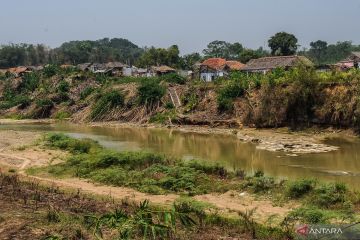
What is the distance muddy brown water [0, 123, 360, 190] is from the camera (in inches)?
979

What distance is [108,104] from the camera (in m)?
57.3

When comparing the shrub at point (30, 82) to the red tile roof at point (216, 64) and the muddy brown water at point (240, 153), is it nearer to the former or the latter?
the red tile roof at point (216, 64)

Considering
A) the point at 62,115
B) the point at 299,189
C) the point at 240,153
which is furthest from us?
the point at 62,115

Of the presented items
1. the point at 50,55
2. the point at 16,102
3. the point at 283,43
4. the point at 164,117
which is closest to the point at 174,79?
the point at 164,117

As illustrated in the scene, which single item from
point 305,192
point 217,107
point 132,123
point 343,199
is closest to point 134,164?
point 305,192

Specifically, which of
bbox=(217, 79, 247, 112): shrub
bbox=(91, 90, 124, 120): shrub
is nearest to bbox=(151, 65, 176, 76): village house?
bbox=(91, 90, 124, 120): shrub

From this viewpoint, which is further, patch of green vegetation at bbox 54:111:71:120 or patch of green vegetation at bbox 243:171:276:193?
patch of green vegetation at bbox 54:111:71:120

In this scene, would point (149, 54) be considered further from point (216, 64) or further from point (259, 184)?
point (259, 184)

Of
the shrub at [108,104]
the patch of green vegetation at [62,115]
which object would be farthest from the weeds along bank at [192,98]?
the patch of green vegetation at [62,115]

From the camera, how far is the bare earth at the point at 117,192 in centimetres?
Answer: 1711

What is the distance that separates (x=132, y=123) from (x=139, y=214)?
4437 centimetres

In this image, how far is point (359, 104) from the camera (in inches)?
1441

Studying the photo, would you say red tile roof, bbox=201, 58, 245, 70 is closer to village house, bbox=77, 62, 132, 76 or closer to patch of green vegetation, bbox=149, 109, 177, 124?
village house, bbox=77, 62, 132, 76

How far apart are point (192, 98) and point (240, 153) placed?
72.4ft
